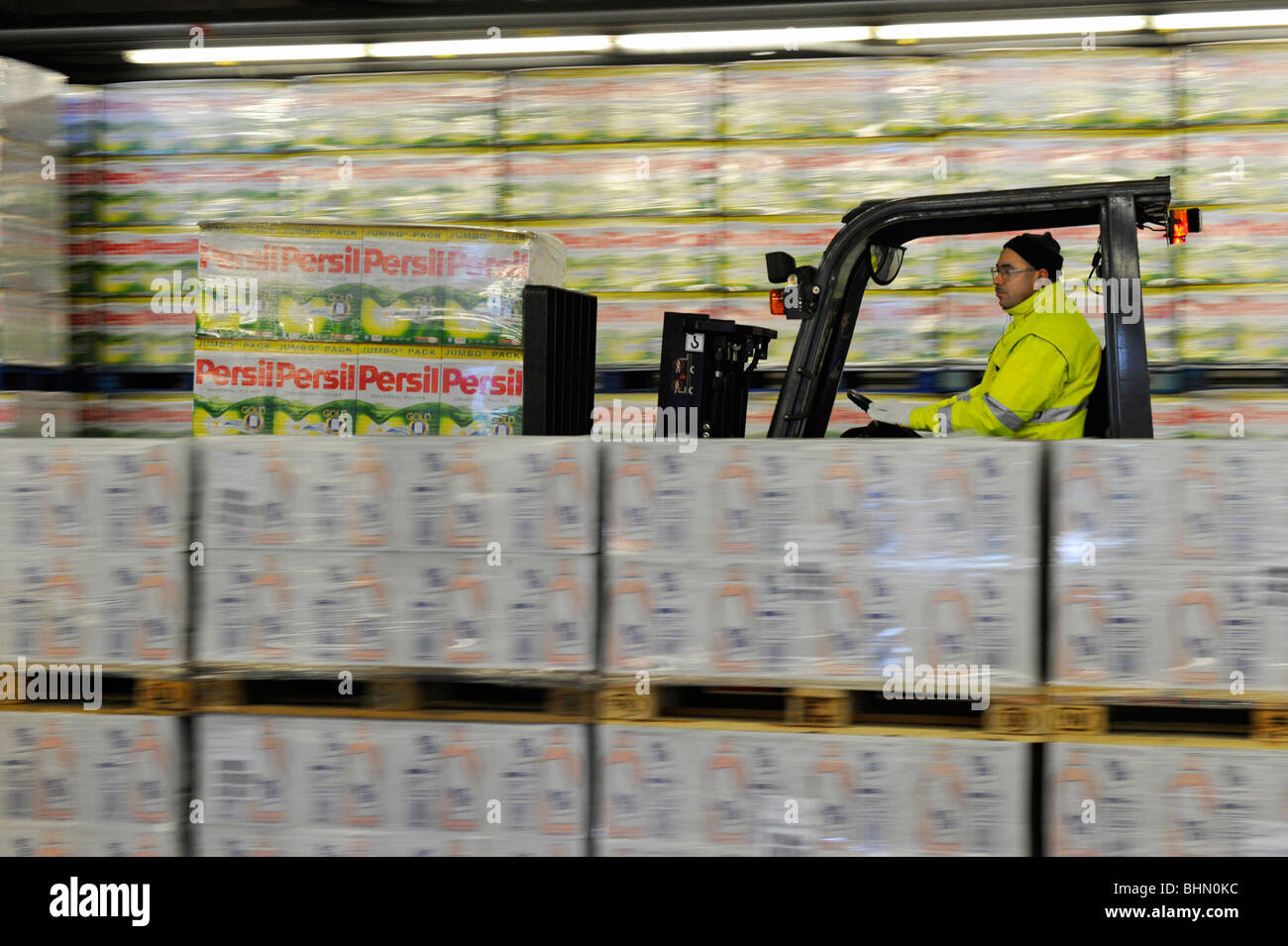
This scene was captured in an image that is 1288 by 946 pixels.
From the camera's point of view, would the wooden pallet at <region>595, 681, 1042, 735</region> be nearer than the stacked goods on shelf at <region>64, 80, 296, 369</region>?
Yes

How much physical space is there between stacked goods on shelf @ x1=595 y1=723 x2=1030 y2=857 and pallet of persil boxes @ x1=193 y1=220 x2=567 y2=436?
42.9 inches

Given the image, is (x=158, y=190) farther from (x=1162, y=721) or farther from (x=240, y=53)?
(x=1162, y=721)

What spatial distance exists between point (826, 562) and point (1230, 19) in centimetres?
341

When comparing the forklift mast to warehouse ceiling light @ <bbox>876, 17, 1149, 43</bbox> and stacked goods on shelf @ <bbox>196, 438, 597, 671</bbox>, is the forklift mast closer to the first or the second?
stacked goods on shelf @ <bbox>196, 438, 597, 671</bbox>

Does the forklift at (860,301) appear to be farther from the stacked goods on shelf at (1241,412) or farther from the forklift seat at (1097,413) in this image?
the stacked goods on shelf at (1241,412)

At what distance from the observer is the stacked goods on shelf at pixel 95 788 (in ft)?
9.94

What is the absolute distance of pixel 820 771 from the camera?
9.32ft

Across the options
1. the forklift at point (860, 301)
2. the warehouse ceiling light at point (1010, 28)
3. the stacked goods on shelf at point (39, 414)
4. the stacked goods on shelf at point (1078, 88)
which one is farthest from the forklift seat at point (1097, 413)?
the stacked goods on shelf at point (39, 414)

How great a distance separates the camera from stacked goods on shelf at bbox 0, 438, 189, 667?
3.06 metres

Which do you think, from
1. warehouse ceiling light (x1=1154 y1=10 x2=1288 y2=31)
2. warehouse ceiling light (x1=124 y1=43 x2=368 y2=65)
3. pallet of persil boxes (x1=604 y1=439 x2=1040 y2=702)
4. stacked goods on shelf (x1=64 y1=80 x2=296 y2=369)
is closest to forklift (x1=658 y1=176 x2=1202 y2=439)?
pallet of persil boxes (x1=604 y1=439 x2=1040 y2=702)

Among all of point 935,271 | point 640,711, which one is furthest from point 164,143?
point 640,711

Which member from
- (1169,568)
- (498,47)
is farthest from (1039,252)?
(498,47)
